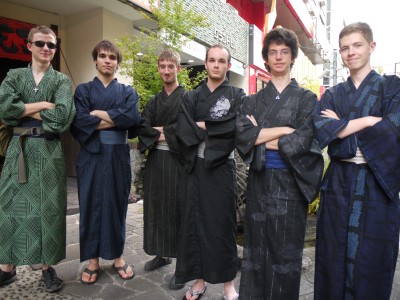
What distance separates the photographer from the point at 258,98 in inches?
109

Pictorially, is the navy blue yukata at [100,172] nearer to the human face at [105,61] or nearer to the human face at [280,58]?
the human face at [105,61]

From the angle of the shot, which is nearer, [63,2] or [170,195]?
[170,195]

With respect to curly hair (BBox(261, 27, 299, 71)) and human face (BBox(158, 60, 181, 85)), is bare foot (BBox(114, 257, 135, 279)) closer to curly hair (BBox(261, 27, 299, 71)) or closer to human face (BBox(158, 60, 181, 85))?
human face (BBox(158, 60, 181, 85))

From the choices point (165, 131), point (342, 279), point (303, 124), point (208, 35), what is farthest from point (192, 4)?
point (342, 279)

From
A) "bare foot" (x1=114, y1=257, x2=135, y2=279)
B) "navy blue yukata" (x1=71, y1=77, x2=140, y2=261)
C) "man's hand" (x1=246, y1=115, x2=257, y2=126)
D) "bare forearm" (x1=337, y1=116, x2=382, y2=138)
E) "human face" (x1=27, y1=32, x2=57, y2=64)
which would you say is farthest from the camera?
"bare foot" (x1=114, y1=257, x2=135, y2=279)

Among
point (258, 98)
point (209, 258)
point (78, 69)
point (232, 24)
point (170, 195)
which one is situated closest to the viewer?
point (258, 98)

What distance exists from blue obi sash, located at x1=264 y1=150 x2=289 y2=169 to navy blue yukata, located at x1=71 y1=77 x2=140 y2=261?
4.89 feet

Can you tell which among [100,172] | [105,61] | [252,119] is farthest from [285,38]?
[100,172]

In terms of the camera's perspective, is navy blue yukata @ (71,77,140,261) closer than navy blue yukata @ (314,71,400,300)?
No

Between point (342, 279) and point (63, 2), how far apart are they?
7021 mm

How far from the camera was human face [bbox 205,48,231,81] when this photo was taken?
10.0ft

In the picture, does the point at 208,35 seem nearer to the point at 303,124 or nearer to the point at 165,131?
the point at 165,131

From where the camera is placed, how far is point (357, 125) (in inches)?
96.3

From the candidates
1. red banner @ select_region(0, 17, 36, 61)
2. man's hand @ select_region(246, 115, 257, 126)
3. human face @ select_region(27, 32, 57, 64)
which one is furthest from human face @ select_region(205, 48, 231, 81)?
red banner @ select_region(0, 17, 36, 61)
